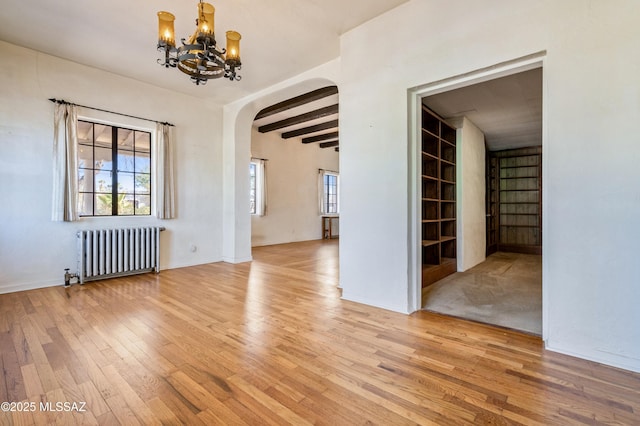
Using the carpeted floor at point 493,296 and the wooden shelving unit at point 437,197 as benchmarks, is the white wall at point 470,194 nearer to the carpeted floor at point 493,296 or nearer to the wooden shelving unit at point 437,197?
the wooden shelving unit at point 437,197

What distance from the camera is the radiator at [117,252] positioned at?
4.25 m

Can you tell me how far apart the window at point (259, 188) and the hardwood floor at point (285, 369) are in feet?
17.6

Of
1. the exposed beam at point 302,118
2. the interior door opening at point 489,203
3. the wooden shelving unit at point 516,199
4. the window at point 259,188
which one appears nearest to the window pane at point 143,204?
the window at point 259,188

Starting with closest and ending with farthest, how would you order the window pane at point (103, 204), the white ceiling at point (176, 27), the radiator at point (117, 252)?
the white ceiling at point (176, 27), the radiator at point (117, 252), the window pane at point (103, 204)

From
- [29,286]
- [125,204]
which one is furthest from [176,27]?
[29,286]

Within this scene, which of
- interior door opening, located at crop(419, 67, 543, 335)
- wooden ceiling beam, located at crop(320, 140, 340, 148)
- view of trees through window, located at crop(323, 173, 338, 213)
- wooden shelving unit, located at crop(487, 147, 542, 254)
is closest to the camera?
interior door opening, located at crop(419, 67, 543, 335)

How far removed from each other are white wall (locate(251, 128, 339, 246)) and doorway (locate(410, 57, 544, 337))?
5.27 metres

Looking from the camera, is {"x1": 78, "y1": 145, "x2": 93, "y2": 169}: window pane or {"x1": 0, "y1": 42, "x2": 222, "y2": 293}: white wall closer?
{"x1": 0, "y1": 42, "x2": 222, "y2": 293}: white wall

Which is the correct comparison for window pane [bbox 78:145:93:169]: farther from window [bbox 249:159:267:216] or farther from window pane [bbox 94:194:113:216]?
window [bbox 249:159:267:216]

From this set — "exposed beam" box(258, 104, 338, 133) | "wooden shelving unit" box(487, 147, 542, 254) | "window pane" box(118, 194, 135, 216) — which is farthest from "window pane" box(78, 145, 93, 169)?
"wooden shelving unit" box(487, 147, 542, 254)

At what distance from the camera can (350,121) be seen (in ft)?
11.4

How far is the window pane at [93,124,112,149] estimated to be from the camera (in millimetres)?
4715

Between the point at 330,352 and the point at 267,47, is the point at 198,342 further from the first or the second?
the point at 267,47

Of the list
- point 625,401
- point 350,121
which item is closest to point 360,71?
point 350,121
